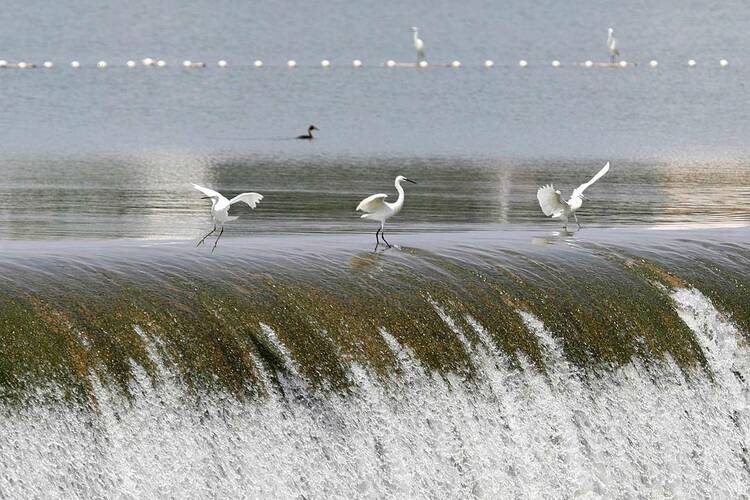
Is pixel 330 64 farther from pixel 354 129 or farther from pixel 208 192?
pixel 208 192

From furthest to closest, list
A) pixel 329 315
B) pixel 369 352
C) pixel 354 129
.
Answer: pixel 354 129 → pixel 329 315 → pixel 369 352

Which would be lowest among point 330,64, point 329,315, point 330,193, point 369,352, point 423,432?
point 423,432

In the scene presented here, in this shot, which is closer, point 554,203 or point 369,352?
point 369,352

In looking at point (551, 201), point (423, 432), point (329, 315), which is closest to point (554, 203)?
point (551, 201)

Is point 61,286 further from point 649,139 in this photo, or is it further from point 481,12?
point 481,12

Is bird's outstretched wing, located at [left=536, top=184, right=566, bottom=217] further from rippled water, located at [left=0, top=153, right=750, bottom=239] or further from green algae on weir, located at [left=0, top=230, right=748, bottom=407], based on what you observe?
rippled water, located at [left=0, top=153, right=750, bottom=239]

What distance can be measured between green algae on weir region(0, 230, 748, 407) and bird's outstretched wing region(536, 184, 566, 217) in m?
1.76

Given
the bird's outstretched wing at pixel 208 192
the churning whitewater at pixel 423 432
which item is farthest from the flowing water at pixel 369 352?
the bird's outstretched wing at pixel 208 192

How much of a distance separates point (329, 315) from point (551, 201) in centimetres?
515

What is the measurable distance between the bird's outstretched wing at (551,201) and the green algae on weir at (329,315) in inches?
69.2

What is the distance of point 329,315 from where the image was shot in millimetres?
12836

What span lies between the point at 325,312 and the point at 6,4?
528 feet

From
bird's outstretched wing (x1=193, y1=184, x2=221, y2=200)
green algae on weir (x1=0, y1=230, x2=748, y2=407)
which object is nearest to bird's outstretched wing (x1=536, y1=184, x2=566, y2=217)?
green algae on weir (x1=0, y1=230, x2=748, y2=407)

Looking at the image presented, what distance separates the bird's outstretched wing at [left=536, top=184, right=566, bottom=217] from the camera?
1719 cm
